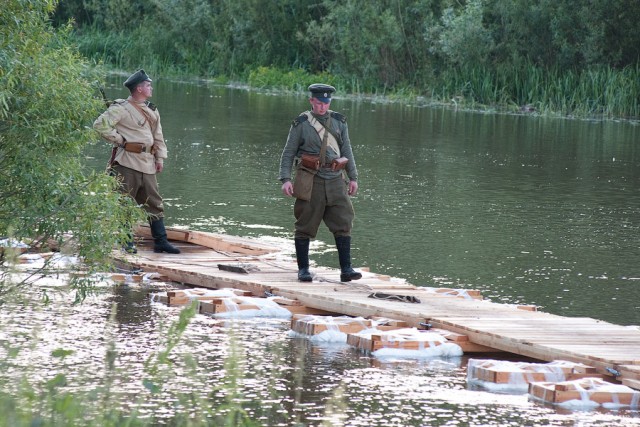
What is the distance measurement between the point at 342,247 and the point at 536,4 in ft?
109

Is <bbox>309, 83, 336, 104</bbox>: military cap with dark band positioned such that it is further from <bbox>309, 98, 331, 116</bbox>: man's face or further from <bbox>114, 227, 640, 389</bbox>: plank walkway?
<bbox>114, 227, 640, 389</bbox>: plank walkway

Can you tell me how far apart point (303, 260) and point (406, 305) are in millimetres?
1407

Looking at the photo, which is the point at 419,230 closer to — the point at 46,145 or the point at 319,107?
the point at 319,107

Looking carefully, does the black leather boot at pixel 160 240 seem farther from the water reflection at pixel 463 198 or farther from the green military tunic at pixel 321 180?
the green military tunic at pixel 321 180

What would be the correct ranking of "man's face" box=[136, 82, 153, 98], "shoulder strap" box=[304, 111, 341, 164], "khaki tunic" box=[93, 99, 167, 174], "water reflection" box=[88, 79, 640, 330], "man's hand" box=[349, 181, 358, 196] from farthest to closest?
"water reflection" box=[88, 79, 640, 330], "man's face" box=[136, 82, 153, 98], "khaki tunic" box=[93, 99, 167, 174], "man's hand" box=[349, 181, 358, 196], "shoulder strap" box=[304, 111, 341, 164]

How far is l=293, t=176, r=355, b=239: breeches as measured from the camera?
38.4ft

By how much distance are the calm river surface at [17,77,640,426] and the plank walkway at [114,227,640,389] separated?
17.4 inches

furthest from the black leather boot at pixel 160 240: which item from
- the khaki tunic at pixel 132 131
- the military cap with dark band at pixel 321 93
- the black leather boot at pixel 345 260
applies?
the military cap with dark band at pixel 321 93

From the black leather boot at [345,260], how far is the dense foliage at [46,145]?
258 centimetres

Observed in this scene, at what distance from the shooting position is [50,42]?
9.78m

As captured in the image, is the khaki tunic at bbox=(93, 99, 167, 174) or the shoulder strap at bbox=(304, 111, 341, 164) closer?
the shoulder strap at bbox=(304, 111, 341, 164)

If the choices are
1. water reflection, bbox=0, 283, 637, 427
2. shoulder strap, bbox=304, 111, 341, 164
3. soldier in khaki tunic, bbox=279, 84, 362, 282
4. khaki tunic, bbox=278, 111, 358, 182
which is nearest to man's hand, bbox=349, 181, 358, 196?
soldier in khaki tunic, bbox=279, 84, 362, 282

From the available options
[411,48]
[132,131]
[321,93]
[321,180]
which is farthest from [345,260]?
[411,48]

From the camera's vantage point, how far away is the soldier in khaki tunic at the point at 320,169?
1166cm
